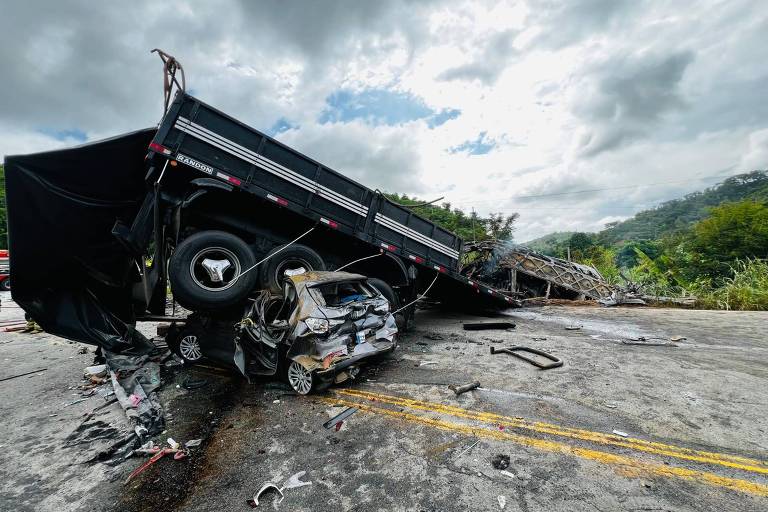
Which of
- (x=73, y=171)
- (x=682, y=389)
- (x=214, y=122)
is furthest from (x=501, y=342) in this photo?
(x=73, y=171)

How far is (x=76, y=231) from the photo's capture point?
5.15 metres

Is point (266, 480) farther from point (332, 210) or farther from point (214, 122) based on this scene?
point (214, 122)

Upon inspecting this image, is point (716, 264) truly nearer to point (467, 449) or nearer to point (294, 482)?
point (467, 449)

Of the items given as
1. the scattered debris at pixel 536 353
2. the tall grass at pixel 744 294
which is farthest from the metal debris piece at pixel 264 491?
the tall grass at pixel 744 294

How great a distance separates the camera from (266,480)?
2.54m

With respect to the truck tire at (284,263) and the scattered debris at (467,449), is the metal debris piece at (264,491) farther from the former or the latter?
the truck tire at (284,263)

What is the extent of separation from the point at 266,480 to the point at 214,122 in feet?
15.7

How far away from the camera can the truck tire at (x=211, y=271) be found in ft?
15.9

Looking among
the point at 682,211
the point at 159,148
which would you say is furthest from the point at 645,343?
the point at 682,211

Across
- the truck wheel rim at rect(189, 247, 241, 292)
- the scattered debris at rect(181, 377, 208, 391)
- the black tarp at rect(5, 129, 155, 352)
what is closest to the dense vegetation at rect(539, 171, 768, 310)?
the truck wheel rim at rect(189, 247, 241, 292)

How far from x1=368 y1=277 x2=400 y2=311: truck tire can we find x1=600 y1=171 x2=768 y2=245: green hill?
51.2 m

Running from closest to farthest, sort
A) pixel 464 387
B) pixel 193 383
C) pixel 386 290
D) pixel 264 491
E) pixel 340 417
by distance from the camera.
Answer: pixel 264 491
pixel 340 417
pixel 464 387
pixel 193 383
pixel 386 290

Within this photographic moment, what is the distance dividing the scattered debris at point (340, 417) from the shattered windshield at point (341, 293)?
1348 millimetres

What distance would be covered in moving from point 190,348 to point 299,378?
242cm
